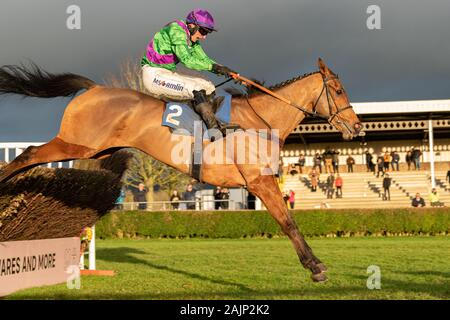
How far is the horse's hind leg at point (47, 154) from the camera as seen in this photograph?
661 centimetres

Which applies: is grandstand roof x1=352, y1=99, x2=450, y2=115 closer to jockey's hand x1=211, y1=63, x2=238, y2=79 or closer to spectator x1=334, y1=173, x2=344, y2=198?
spectator x1=334, y1=173, x2=344, y2=198

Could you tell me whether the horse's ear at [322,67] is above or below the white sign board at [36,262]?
above

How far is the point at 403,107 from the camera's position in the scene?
3189 cm

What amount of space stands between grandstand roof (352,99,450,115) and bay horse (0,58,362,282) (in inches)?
990

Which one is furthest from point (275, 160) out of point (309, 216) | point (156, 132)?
point (309, 216)

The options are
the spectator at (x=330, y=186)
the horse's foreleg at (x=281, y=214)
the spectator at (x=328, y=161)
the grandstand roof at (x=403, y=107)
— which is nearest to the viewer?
the horse's foreleg at (x=281, y=214)

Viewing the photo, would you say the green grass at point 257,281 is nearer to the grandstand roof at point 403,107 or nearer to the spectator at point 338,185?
the spectator at point 338,185

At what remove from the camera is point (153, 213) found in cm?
2416

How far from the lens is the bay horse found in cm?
654

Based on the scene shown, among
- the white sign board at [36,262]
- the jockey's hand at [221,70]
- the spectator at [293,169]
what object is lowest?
the white sign board at [36,262]

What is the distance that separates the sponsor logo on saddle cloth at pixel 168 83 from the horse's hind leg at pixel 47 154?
1.05 meters

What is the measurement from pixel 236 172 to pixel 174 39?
153cm

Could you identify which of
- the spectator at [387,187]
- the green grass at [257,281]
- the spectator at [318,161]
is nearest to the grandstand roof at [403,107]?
the spectator at [318,161]

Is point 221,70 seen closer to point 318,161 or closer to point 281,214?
point 281,214
